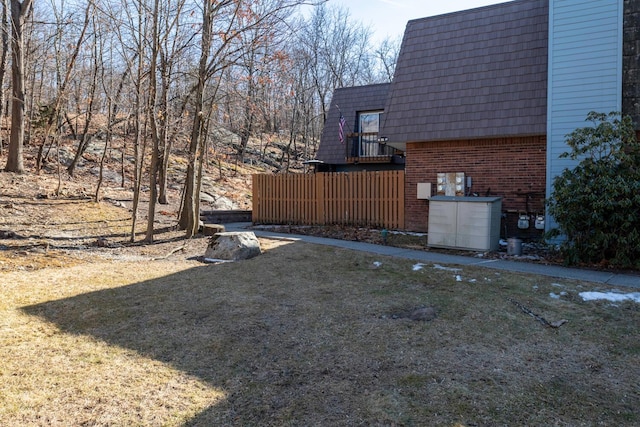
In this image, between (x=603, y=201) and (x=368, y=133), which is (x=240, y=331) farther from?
(x=368, y=133)

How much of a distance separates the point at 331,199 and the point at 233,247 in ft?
20.6

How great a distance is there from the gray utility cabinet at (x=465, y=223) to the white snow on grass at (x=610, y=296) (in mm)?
3549

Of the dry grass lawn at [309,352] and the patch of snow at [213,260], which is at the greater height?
the patch of snow at [213,260]

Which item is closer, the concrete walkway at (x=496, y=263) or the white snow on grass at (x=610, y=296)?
the white snow on grass at (x=610, y=296)

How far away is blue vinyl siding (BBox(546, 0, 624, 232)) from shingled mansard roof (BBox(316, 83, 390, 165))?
26.3ft

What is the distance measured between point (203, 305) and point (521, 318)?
13.5 ft

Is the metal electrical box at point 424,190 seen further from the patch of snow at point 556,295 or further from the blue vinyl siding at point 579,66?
the patch of snow at point 556,295

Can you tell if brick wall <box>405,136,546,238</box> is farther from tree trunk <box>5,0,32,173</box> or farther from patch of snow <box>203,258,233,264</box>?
tree trunk <box>5,0,32,173</box>

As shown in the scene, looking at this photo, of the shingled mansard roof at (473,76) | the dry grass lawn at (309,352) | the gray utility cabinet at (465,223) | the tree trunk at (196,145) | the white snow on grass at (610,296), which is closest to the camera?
the dry grass lawn at (309,352)

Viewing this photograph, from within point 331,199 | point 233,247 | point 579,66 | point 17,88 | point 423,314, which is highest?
point 17,88

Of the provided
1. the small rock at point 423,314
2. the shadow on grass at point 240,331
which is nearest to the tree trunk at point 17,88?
the shadow on grass at point 240,331

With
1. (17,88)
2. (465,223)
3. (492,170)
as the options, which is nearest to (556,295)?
(465,223)

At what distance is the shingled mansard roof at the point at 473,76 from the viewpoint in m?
11.4

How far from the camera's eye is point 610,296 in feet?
21.0
